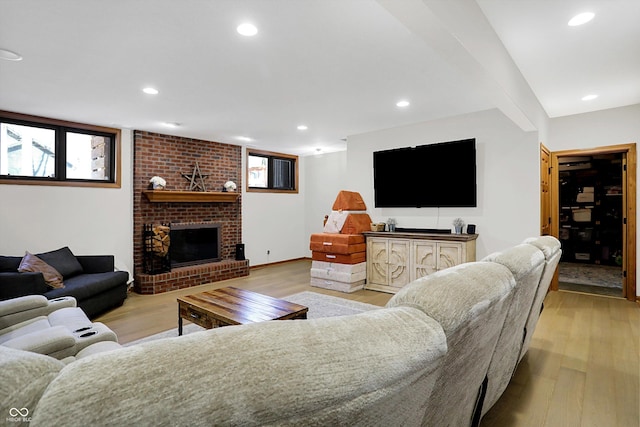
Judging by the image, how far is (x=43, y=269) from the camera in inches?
137

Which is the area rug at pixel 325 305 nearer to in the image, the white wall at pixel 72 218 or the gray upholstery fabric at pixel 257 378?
the white wall at pixel 72 218

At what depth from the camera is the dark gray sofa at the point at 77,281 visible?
298cm

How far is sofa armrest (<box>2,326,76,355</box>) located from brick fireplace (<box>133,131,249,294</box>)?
3.25 m

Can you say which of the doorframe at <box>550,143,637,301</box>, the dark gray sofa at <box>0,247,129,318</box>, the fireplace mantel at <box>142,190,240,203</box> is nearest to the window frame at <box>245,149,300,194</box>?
the fireplace mantel at <box>142,190,240,203</box>

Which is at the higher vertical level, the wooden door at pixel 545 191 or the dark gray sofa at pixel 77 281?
the wooden door at pixel 545 191

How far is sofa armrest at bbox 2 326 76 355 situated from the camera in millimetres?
1535

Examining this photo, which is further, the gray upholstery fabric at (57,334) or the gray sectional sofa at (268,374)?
the gray upholstery fabric at (57,334)

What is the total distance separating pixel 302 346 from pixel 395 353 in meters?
0.18

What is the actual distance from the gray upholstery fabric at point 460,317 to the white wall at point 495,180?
343 centimetres

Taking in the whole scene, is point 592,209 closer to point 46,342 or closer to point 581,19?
point 581,19

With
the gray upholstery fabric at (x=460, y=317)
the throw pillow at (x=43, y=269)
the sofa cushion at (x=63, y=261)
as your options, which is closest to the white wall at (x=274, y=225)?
the sofa cushion at (x=63, y=261)

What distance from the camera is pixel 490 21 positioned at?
234cm

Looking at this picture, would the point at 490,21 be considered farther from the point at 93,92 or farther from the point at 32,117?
the point at 32,117

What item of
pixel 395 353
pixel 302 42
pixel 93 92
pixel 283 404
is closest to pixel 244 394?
pixel 283 404
